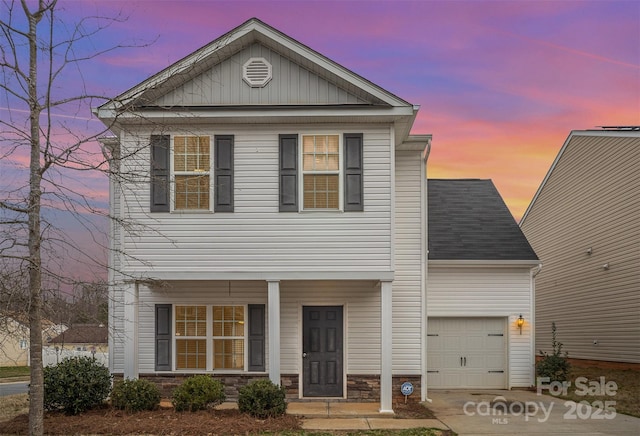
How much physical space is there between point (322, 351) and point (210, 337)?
2.42 meters

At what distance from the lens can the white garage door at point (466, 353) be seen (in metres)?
18.2

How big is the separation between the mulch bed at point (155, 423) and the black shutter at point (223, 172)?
4.02 meters

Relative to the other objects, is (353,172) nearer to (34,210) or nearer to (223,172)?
(223,172)

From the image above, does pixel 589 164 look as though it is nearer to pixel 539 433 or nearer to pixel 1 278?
pixel 539 433

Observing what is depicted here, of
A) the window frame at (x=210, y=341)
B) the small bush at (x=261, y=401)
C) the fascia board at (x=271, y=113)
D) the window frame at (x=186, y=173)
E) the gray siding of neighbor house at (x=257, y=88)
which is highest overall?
the gray siding of neighbor house at (x=257, y=88)

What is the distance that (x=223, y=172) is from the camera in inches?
553

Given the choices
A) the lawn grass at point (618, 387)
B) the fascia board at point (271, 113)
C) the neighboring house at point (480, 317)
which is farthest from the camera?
the neighboring house at point (480, 317)

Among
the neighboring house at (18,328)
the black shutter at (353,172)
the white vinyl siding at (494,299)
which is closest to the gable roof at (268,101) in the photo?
the black shutter at (353,172)

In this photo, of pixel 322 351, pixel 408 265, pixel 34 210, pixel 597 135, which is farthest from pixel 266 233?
pixel 597 135

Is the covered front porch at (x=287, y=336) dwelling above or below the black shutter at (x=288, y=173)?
below

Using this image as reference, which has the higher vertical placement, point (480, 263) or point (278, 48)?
point (278, 48)

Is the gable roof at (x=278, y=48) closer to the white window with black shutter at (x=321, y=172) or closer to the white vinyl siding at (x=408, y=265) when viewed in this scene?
the white window with black shutter at (x=321, y=172)

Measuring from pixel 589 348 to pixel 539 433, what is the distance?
1124 centimetres

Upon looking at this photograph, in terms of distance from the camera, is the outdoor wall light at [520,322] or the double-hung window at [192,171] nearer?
the double-hung window at [192,171]
